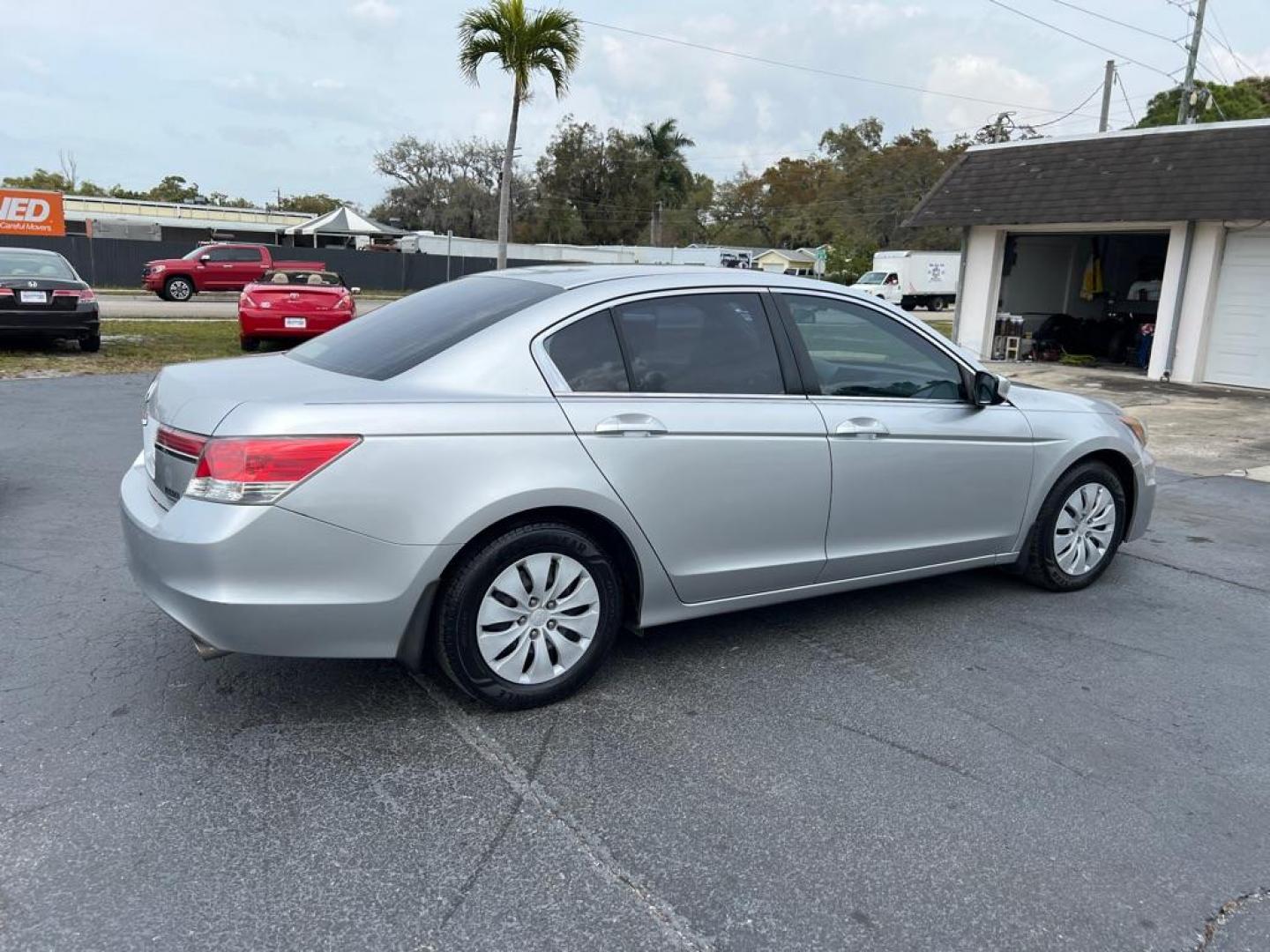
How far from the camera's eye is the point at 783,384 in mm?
4191

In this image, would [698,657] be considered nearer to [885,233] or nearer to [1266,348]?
[1266,348]

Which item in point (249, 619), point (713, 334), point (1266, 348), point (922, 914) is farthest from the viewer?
point (1266, 348)

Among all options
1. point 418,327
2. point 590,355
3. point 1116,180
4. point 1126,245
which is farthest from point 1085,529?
point 1126,245

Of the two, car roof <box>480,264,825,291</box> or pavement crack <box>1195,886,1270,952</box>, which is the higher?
car roof <box>480,264,825,291</box>

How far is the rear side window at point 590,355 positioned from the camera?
372 centimetres

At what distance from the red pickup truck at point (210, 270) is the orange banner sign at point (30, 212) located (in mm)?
2882

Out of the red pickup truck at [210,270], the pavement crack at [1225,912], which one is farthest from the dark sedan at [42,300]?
the red pickup truck at [210,270]

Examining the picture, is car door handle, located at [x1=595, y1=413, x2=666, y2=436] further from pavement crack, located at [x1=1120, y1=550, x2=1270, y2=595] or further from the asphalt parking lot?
pavement crack, located at [x1=1120, y1=550, x2=1270, y2=595]

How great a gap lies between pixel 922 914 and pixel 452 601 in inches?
69.4

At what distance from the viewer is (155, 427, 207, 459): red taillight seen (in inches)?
129

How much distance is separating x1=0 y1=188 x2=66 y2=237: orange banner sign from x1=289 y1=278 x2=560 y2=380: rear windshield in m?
30.0

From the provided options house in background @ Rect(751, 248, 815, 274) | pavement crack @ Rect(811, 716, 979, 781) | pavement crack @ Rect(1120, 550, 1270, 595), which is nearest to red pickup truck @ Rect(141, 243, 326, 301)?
pavement crack @ Rect(1120, 550, 1270, 595)

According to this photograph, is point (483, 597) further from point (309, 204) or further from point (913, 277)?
point (309, 204)

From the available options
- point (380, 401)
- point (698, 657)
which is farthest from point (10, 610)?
point (698, 657)
